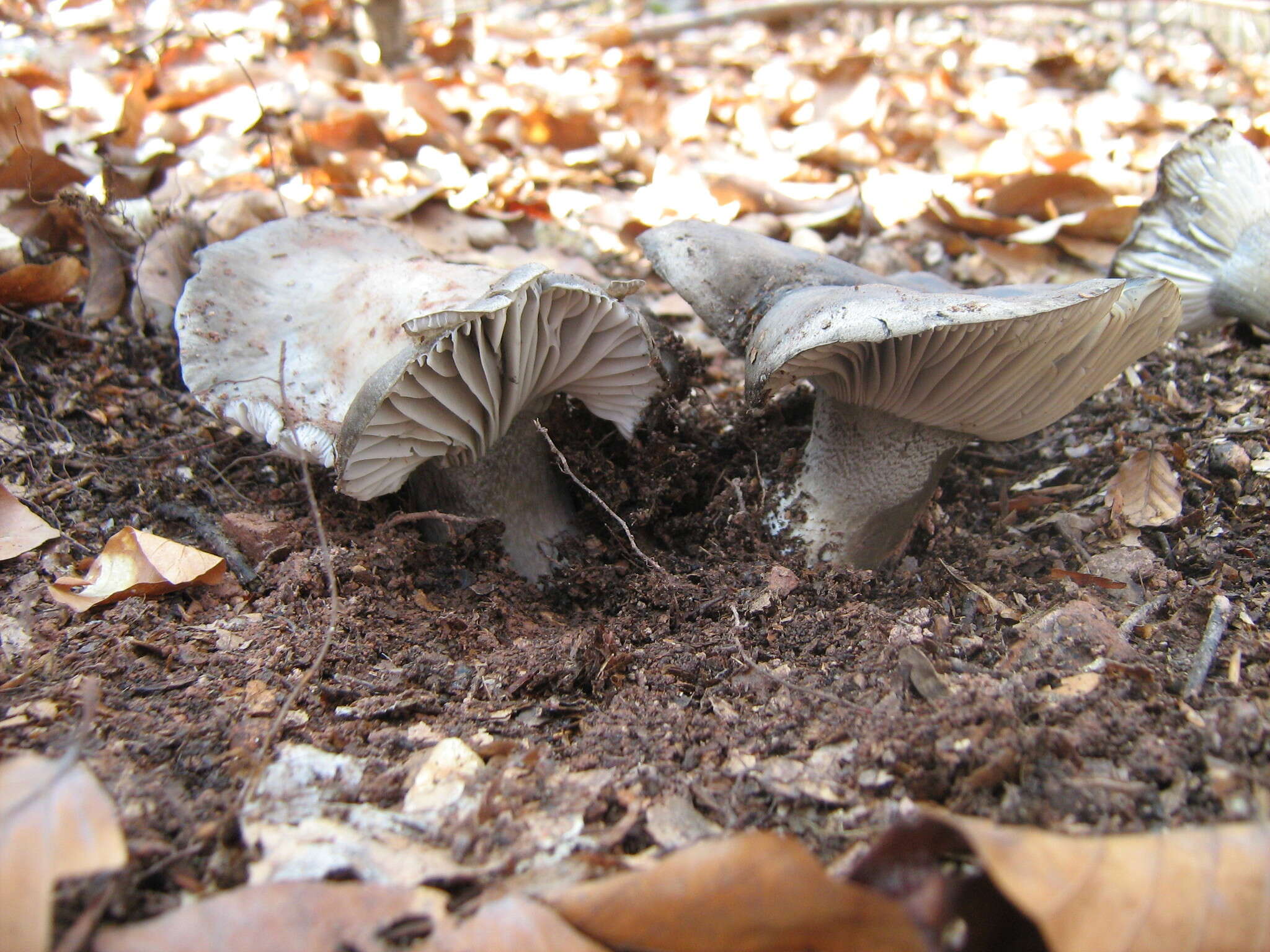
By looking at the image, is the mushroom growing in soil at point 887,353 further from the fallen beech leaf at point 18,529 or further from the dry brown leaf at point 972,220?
the fallen beech leaf at point 18,529

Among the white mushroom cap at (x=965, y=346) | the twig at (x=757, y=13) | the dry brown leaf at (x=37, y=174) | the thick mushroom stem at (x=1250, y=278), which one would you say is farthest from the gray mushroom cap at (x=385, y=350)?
the twig at (x=757, y=13)

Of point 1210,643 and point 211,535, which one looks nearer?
point 1210,643

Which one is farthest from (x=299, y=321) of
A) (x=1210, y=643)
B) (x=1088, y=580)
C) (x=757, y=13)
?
(x=757, y=13)

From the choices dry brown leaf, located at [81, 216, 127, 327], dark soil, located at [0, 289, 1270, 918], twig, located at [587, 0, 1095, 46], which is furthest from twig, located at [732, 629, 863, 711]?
twig, located at [587, 0, 1095, 46]

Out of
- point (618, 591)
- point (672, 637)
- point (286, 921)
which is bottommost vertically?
point (618, 591)

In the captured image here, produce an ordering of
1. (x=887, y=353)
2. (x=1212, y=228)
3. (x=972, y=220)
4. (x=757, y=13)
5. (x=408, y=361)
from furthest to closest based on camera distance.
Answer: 1. (x=757, y=13)
2. (x=972, y=220)
3. (x=1212, y=228)
4. (x=887, y=353)
5. (x=408, y=361)

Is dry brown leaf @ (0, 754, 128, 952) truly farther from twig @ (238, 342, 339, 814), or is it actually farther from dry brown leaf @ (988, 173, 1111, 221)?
dry brown leaf @ (988, 173, 1111, 221)

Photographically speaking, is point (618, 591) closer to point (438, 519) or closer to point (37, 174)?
point (438, 519)
